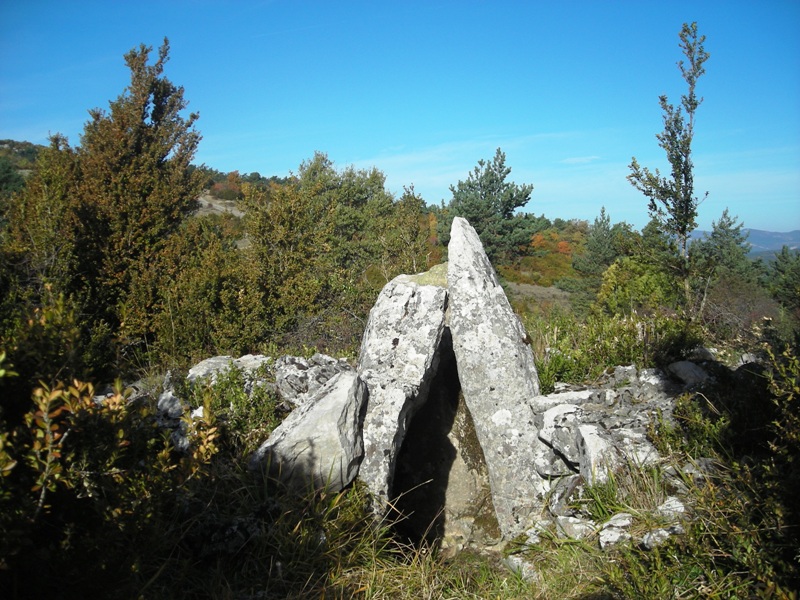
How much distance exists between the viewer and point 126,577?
2270mm

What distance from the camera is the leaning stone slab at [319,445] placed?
4258 mm

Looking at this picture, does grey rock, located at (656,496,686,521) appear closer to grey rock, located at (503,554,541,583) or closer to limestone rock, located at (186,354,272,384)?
grey rock, located at (503,554,541,583)

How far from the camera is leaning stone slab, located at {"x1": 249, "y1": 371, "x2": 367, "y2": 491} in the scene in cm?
426

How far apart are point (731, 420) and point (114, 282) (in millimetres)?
9336

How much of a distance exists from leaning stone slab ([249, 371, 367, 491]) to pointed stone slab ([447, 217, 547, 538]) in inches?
55.9

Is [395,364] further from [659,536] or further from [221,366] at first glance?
[659,536]

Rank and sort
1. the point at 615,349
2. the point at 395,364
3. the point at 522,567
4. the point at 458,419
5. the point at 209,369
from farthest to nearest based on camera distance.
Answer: the point at 615,349 < the point at 458,419 < the point at 209,369 < the point at 395,364 < the point at 522,567

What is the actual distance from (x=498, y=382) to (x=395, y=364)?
1073 millimetres

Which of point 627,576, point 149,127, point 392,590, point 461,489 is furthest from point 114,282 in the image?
point 627,576

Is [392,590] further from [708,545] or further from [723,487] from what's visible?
[723,487]

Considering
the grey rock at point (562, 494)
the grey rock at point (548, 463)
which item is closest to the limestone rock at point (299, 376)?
the grey rock at point (548, 463)

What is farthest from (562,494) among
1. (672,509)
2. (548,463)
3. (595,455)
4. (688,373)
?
(688,373)

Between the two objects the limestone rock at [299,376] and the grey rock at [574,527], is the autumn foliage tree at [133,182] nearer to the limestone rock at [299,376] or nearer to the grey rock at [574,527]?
the limestone rock at [299,376]

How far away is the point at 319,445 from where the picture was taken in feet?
14.3
